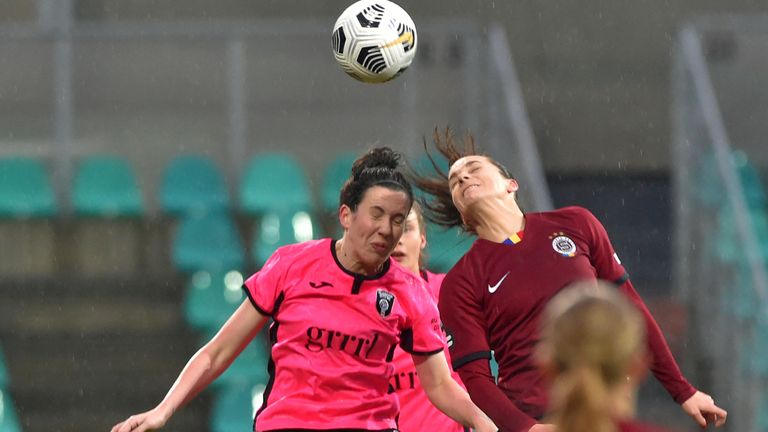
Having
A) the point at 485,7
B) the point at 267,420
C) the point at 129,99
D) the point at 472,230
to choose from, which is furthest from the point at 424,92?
the point at 267,420

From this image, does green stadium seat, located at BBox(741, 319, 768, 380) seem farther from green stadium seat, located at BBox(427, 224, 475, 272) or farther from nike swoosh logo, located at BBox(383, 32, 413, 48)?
nike swoosh logo, located at BBox(383, 32, 413, 48)

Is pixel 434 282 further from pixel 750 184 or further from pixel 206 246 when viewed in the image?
pixel 750 184

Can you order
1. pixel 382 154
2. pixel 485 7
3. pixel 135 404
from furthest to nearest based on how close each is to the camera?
pixel 485 7
pixel 135 404
pixel 382 154

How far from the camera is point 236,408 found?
351 inches

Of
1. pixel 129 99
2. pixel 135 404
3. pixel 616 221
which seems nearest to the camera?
pixel 135 404

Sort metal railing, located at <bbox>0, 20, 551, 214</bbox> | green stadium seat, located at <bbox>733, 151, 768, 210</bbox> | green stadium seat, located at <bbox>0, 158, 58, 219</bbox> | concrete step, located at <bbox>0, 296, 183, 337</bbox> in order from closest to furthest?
concrete step, located at <bbox>0, 296, 183, 337</bbox> < metal railing, located at <bbox>0, 20, 551, 214</bbox> < green stadium seat, located at <bbox>0, 158, 58, 219</bbox> < green stadium seat, located at <bbox>733, 151, 768, 210</bbox>

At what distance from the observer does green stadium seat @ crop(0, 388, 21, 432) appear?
8.82 m

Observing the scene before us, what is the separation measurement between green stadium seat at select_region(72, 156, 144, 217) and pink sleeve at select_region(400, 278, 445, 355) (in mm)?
5329

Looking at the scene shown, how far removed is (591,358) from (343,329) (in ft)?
7.72

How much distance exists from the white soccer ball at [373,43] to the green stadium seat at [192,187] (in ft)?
13.1

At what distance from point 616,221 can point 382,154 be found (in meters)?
6.23

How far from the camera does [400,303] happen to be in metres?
4.73

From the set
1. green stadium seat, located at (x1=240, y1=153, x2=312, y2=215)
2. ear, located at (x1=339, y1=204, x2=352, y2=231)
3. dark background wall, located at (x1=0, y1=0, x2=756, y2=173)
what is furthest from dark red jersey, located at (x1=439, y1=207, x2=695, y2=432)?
dark background wall, located at (x1=0, y1=0, x2=756, y2=173)

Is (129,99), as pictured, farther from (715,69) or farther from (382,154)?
(382,154)
